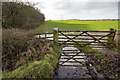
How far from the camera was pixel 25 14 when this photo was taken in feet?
33.4

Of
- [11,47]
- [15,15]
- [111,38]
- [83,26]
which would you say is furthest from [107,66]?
[83,26]

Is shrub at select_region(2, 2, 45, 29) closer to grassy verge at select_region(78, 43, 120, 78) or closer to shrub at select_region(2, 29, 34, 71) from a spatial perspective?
shrub at select_region(2, 29, 34, 71)

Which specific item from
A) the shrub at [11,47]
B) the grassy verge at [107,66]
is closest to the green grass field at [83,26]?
the shrub at [11,47]

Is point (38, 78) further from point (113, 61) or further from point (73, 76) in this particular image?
point (113, 61)

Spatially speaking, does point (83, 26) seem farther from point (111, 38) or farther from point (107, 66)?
point (107, 66)

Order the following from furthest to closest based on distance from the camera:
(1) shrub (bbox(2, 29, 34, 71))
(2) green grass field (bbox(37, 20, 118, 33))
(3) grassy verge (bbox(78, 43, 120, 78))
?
1. (2) green grass field (bbox(37, 20, 118, 33))
2. (1) shrub (bbox(2, 29, 34, 71))
3. (3) grassy verge (bbox(78, 43, 120, 78))

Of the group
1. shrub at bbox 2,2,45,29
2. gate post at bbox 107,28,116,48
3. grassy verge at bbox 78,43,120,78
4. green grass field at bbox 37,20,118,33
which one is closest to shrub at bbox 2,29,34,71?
grassy verge at bbox 78,43,120,78

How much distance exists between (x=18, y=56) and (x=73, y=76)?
3103 millimetres

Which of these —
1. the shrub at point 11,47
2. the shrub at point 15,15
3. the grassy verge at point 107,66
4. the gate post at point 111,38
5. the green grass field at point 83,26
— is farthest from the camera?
the green grass field at point 83,26

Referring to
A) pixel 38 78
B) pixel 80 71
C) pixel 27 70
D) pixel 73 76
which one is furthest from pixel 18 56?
pixel 80 71

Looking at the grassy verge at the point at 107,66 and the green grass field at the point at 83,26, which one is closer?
the grassy verge at the point at 107,66

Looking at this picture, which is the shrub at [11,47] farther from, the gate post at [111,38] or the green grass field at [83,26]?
the green grass field at [83,26]

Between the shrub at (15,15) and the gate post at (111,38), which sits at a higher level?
the shrub at (15,15)

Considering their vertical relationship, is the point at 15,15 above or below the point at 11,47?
above
